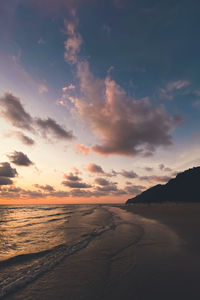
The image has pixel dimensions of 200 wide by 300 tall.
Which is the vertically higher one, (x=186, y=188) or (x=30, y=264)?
(x=186, y=188)

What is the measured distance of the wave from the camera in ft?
18.9

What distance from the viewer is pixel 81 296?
4.72 m

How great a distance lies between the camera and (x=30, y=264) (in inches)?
306

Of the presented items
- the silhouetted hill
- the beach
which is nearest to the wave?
the beach

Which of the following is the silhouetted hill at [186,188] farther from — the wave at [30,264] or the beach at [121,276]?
the wave at [30,264]

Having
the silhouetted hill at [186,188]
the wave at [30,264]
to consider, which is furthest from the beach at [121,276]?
the silhouetted hill at [186,188]

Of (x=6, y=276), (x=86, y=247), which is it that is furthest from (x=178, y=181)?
(x=6, y=276)

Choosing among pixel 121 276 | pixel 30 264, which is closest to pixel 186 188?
pixel 121 276

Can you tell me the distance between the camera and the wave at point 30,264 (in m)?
5.75

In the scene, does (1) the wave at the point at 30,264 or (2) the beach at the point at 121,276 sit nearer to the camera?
(2) the beach at the point at 121,276

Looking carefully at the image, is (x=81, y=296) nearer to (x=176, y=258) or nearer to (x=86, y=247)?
(x=176, y=258)

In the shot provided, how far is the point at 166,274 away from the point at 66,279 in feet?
12.0

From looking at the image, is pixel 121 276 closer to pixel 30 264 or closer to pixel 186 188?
pixel 30 264

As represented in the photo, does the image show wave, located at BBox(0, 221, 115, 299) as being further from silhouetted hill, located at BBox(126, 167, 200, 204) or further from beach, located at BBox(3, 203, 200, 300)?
silhouetted hill, located at BBox(126, 167, 200, 204)
